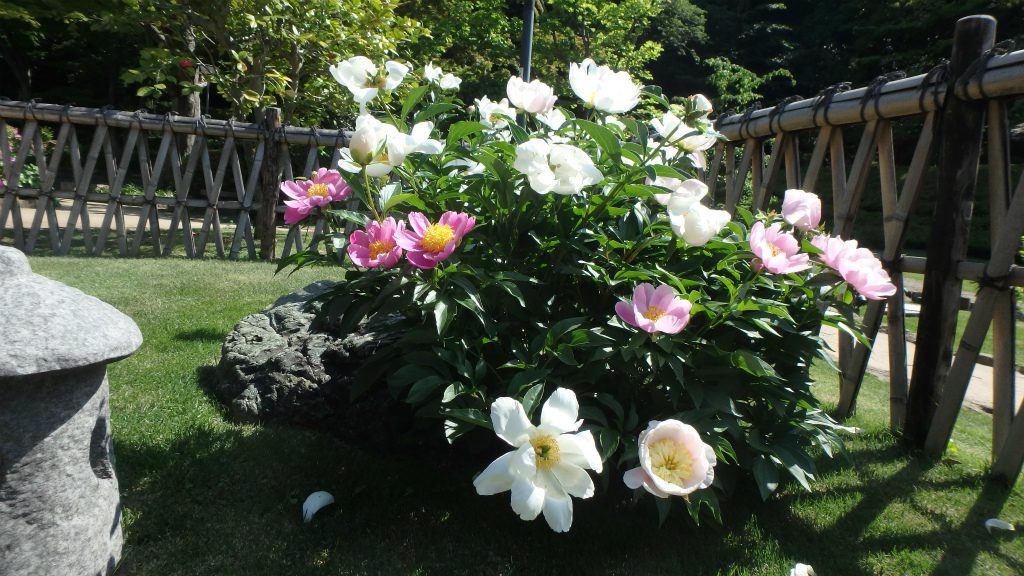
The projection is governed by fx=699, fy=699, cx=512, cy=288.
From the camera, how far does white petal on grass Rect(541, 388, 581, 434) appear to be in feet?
4.88

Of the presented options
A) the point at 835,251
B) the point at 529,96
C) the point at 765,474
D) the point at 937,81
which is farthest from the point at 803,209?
the point at 937,81

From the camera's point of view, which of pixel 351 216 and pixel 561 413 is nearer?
pixel 561 413

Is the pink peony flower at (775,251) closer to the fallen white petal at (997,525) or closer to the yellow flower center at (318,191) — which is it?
the yellow flower center at (318,191)

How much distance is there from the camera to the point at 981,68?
8.96 feet

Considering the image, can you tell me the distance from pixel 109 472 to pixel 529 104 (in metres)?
1.56

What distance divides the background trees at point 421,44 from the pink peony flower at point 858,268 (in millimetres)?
2897

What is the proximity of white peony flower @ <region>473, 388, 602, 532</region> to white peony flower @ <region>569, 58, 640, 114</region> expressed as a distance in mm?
895

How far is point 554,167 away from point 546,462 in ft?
2.43

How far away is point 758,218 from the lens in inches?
92.9

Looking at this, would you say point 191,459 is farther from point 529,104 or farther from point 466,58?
point 466,58

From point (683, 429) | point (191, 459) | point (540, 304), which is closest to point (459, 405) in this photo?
point (540, 304)

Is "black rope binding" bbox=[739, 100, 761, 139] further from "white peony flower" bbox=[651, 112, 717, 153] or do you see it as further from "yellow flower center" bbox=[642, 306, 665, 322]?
"yellow flower center" bbox=[642, 306, 665, 322]

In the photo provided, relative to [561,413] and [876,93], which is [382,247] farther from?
[876,93]

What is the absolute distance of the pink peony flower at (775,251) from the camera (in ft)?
5.83
